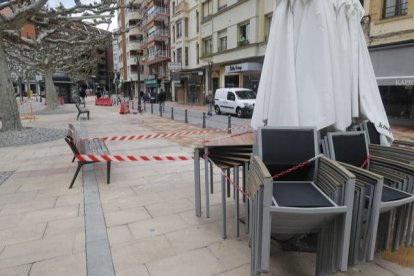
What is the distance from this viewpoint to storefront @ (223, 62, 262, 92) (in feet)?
79.2

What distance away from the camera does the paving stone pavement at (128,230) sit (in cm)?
302

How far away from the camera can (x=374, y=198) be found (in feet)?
8.09

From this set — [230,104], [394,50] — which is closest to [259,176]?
[394,50]

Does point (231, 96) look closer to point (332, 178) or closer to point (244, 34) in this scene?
point (244, 34)

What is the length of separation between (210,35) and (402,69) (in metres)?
20.4

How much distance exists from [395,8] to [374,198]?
49.3 ft

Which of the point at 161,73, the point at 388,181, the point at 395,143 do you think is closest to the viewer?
the point at 388,181

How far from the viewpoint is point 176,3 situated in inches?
1583

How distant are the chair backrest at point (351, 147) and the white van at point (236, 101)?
15.6 m

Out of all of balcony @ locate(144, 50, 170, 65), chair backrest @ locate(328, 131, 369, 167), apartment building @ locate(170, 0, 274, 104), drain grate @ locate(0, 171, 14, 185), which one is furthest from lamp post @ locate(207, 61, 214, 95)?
chair backrest @ locate(328, 131, 369, 167)

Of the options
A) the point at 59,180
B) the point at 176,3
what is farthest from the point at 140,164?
the point at 176,3

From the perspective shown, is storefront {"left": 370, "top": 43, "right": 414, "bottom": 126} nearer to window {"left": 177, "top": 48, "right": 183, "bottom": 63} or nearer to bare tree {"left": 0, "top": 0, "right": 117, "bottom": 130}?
bare tree {"left": 0, "top": 0, "right": 117, "bottom": 130}

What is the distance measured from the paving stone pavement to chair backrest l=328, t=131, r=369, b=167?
1028 millimetres

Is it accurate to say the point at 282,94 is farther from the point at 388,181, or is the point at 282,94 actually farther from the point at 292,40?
the point at 388,181
